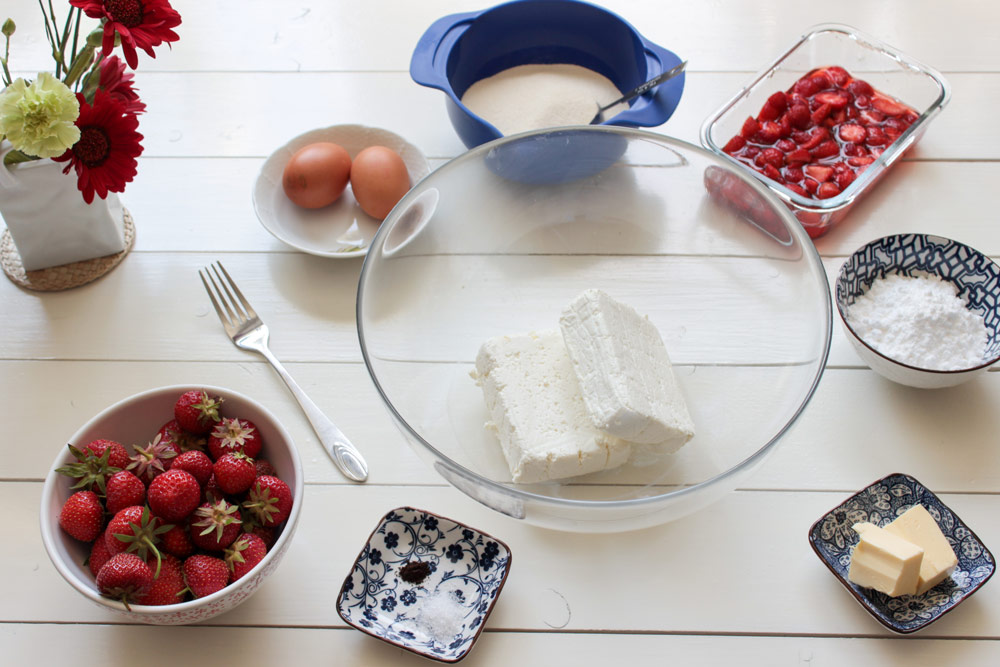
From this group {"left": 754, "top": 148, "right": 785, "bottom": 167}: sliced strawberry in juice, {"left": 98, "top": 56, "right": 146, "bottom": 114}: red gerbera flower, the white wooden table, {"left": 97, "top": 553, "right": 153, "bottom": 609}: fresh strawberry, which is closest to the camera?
{"left": 97, "top": 553, "right": 153, "bottom": 609}: fresh strawberry

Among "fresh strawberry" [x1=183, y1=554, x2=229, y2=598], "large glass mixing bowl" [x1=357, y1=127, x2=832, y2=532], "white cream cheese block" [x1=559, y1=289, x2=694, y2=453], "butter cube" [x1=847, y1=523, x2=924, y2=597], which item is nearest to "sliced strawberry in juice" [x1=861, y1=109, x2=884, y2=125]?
"large glass mixing bowl" [x1=357, y1=127, x2=832, y2=532]

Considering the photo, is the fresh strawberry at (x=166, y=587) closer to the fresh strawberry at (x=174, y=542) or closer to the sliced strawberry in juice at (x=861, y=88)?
the fresh strawberry at (x=174, y=542)

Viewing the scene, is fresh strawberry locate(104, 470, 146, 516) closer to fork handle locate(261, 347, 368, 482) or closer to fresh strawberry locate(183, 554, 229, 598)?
fresh strawberry locate(183, 554, 229, 598)

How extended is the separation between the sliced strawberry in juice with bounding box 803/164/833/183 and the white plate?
1.79 feet

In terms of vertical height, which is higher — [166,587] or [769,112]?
[769,112]

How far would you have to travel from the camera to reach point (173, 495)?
0.80 m

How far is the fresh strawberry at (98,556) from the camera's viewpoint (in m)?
0.80

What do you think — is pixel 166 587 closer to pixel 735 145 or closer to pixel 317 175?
pixel 317 175

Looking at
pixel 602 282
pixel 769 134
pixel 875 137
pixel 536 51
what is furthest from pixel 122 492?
pixel 875 137

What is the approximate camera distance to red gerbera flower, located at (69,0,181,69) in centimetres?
91

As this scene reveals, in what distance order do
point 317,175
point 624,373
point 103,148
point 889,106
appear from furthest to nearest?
point 889,106
point 317,175
point 103,148
point 624,373

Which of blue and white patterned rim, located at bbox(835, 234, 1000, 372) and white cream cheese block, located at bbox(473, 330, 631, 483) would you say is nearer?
white cream cheese block, located at bbox(473, 330, 631, 483)

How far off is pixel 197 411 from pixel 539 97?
678mm

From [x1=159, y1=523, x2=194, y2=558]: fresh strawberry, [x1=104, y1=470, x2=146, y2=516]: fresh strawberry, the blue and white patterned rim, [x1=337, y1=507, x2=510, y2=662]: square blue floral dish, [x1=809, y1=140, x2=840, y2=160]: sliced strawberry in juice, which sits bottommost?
[x1=337, y1=507, x2=510, y2=662]: square blue floral dish
